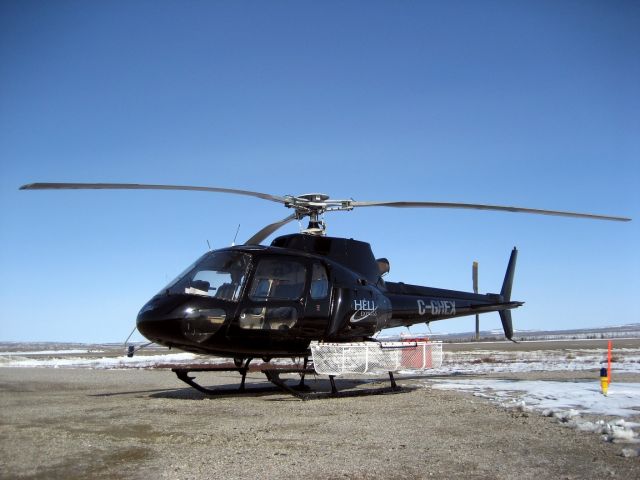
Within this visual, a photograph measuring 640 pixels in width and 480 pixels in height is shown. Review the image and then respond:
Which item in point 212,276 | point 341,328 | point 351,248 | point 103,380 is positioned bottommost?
point 103,380

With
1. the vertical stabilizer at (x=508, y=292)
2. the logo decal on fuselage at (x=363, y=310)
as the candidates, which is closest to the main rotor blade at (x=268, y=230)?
the logo decal on fuselage at (x=363, y=310)

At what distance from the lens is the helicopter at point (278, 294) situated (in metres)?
10.5

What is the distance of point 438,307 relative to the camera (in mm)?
15398

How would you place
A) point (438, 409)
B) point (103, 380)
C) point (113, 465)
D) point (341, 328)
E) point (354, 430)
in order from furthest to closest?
1. point (103, 380)
2. point (341, 328)
3. point (438, 409)
4. point (354, 430)
5. point (113, 465)

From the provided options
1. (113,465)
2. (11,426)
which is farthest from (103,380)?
(113,465)

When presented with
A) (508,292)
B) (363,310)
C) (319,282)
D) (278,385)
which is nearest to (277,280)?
(319,282)

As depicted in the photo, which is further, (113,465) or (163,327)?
(163,327)

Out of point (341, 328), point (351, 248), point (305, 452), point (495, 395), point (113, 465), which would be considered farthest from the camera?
point (351, 248)

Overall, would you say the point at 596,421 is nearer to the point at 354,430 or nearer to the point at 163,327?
the point at 354,430

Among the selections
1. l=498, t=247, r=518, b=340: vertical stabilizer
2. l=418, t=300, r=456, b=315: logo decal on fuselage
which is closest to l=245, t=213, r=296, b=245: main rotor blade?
l=418, t=300, r=456, b=315: logo decal on fuselage

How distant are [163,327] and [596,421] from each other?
7104 millimetres

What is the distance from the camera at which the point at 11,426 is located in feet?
26.0

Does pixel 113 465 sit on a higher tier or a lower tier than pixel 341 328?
lower

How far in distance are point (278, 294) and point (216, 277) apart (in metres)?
1.28
